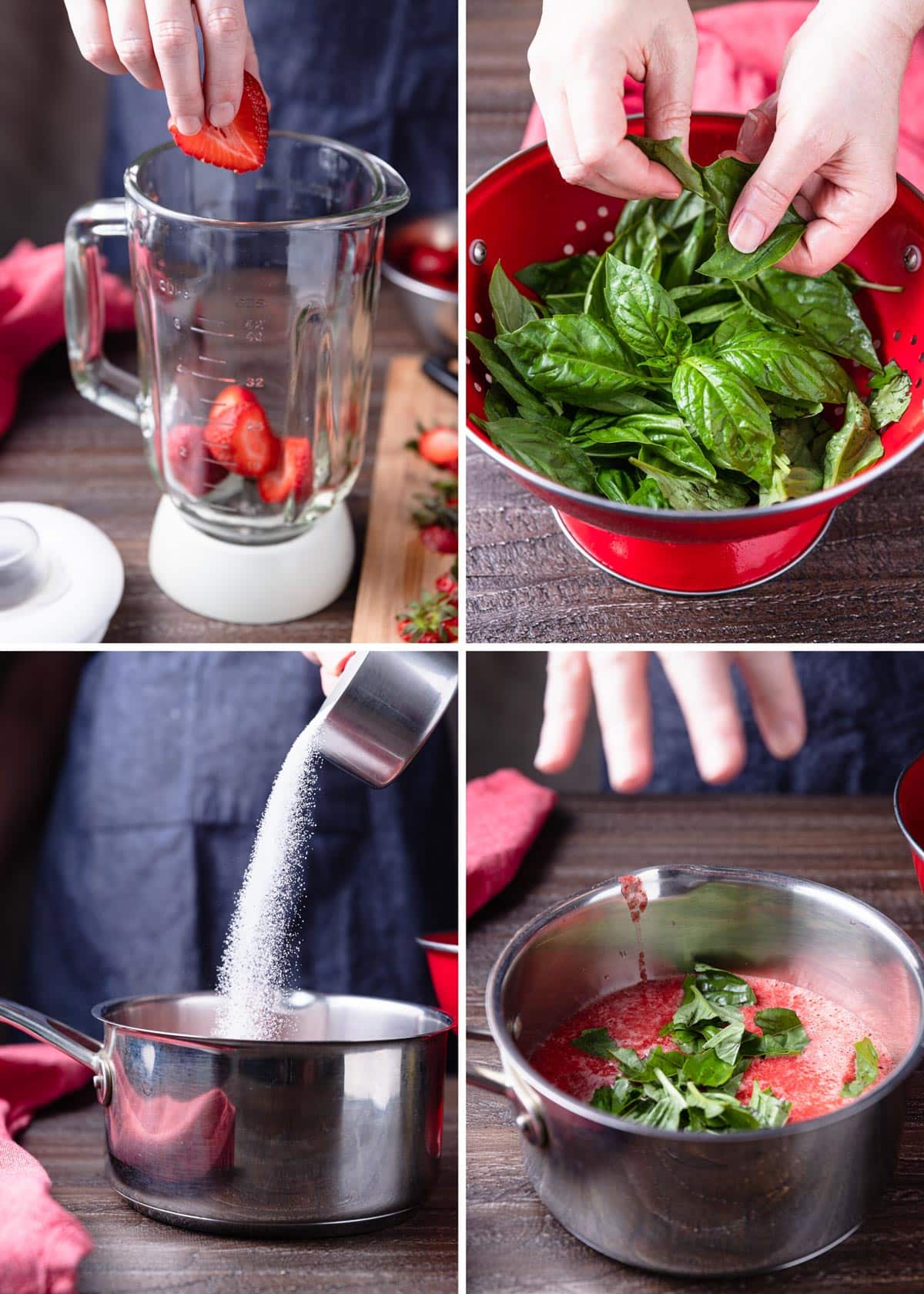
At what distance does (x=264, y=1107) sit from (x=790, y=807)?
53cm

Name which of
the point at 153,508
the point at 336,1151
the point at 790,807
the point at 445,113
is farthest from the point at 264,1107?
the point at 445,113

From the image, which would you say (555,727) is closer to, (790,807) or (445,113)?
(790,807)

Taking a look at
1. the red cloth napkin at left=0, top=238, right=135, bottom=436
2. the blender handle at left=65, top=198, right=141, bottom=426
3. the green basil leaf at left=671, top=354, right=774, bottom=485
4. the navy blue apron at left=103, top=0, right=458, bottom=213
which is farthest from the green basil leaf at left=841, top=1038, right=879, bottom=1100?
the navy blue apron at left=103, top=0, right=458, bottom=213

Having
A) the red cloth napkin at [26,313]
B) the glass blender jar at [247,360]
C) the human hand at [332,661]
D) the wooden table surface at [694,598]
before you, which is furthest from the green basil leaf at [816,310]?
the red cloth napkin at [26,313]

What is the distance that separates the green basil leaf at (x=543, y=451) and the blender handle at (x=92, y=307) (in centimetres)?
26

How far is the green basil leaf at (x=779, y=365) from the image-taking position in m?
0.59

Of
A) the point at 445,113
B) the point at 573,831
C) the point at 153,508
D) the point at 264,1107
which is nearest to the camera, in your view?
the point at 264,1107

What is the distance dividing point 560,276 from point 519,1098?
1.62 ft

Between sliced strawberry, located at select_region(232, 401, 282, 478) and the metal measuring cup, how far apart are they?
15cm

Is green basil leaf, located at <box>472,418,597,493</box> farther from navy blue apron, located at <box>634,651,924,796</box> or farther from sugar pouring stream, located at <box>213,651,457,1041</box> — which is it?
navy blue apron, located at <box>634,651,924,796</box>

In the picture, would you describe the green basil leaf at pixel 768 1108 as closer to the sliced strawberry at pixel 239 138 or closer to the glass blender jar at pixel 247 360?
the glass blender jar at pixel 247 360

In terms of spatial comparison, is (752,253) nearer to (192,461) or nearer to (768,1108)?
(192,461)

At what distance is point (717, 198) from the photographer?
0.59 m

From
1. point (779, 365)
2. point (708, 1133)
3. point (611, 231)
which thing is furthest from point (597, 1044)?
point (611, 231)
